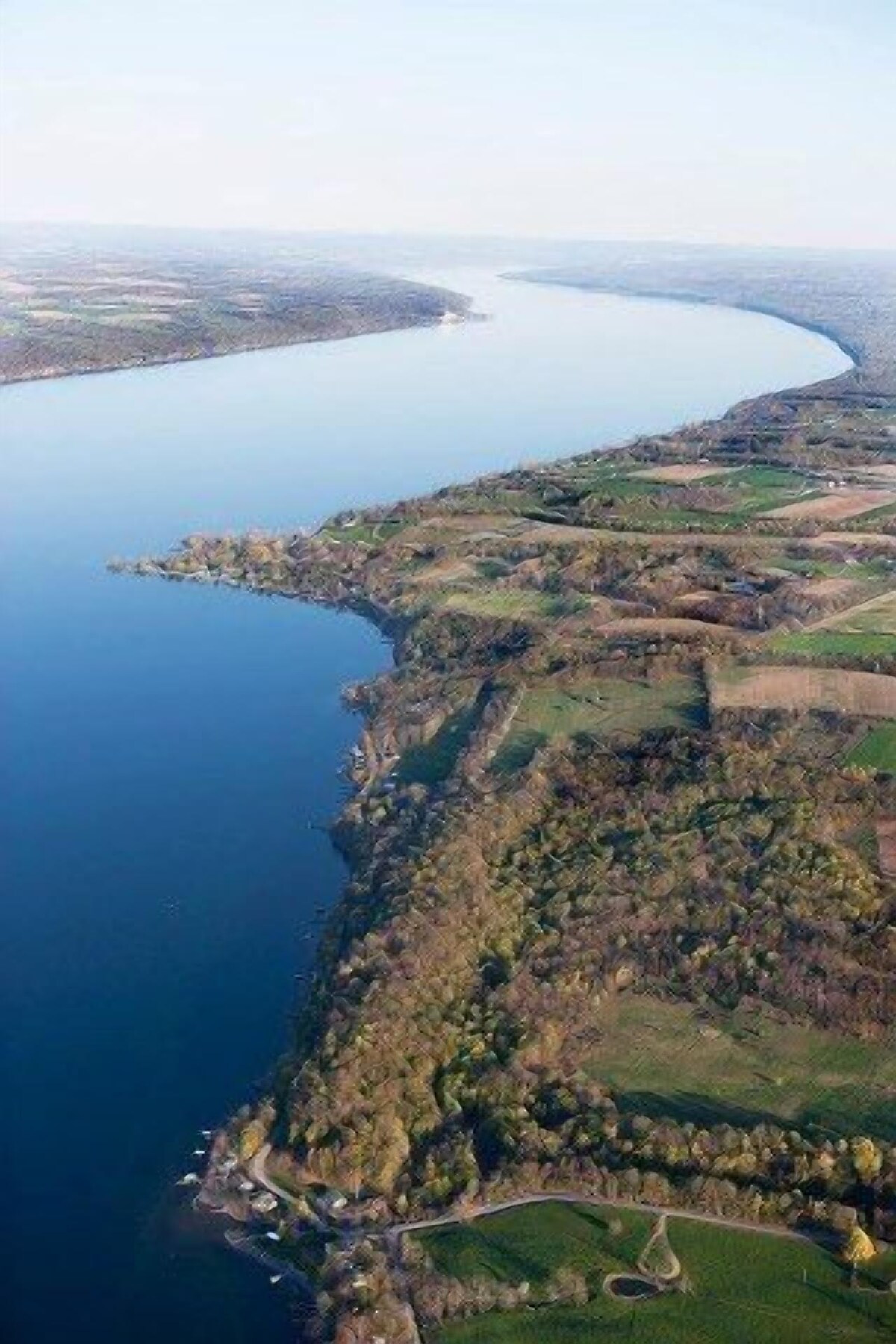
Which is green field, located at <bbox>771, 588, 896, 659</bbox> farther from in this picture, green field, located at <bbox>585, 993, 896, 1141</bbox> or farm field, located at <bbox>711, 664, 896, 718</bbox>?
green field, located at <bbox>585, 993, 896, 1141</bbox>

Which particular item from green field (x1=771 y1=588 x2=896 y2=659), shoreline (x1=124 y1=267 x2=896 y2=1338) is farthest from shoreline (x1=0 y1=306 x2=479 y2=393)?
green field (x1=771 y1=588 x2=896 y2=659)

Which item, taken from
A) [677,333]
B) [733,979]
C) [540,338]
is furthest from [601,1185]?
[677,333]

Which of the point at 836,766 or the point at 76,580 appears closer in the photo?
the point at 836,766

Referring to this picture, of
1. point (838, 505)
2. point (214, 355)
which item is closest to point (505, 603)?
point (838, 505)

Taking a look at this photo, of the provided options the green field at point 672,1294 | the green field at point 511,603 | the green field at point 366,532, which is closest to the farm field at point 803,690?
the green field at point 511,603

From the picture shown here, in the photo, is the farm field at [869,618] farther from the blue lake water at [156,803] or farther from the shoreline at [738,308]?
the shoreline at [738,308]

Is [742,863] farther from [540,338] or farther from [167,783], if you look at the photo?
[540,338]
